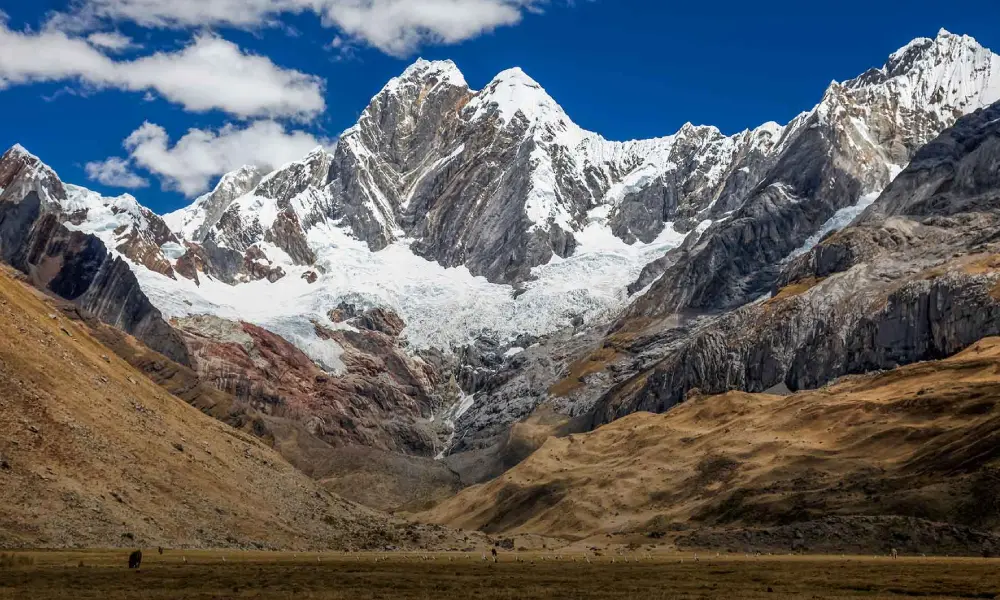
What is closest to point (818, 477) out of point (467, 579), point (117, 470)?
point (467, 579)

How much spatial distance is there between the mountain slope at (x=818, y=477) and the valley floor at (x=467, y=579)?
27.3m

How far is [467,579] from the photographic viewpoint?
63.3m

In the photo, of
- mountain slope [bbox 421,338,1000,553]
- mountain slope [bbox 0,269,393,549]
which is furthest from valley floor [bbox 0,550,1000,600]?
mountain slope [bbox 421,338,1000,553]

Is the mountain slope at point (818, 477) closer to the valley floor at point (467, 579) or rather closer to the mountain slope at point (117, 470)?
the valley floor at point (467, 579)

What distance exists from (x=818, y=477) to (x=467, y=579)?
9038 cm

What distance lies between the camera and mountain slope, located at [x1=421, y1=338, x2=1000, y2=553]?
104062 mm

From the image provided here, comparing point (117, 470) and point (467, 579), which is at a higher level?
point (467, 579)

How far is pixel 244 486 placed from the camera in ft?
363

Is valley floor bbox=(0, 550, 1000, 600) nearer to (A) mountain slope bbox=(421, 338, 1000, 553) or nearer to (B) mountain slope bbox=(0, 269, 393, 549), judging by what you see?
(B) mountain slope bbox=(0, 269, 393, 549)

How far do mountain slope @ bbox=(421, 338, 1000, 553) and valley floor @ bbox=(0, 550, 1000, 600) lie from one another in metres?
27.3

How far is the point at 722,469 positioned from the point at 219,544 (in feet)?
305

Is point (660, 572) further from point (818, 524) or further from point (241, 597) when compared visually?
point (818, 524)

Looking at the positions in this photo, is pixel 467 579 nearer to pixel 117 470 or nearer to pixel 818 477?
pixel 117 470

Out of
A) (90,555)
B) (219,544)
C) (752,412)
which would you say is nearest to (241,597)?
(90,555)
